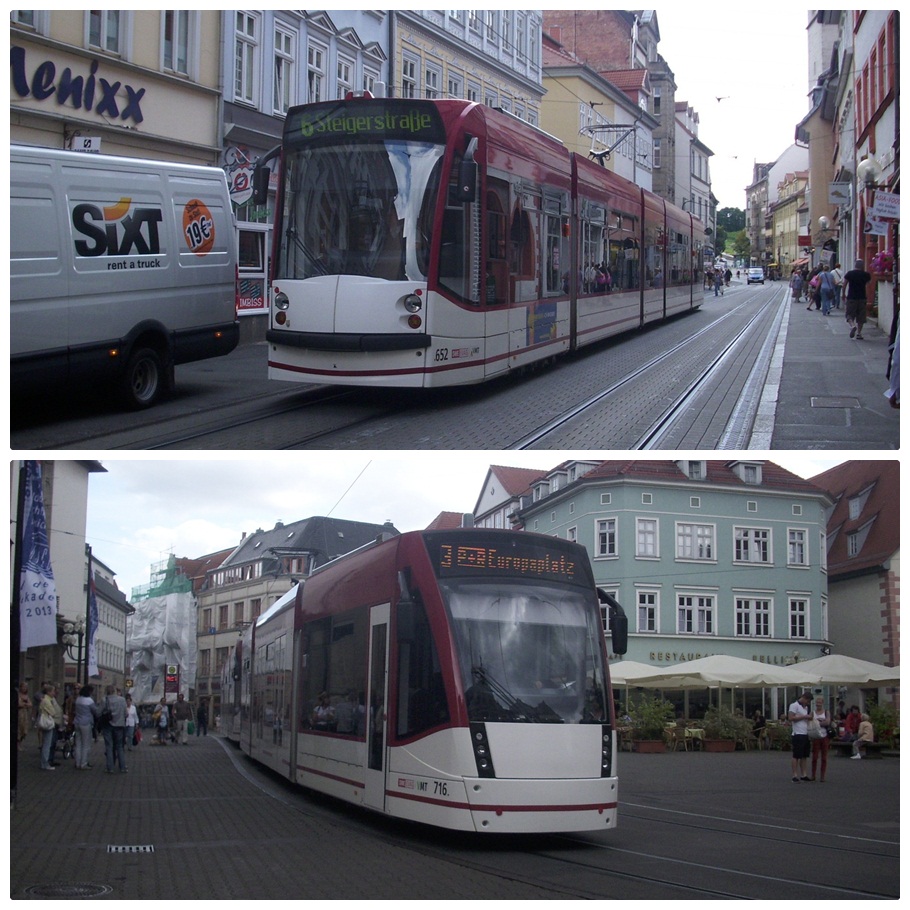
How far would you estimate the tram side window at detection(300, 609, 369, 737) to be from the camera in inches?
416

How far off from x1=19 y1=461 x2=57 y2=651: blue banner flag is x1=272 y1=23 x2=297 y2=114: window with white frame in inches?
253

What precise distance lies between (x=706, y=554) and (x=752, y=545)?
1.10m

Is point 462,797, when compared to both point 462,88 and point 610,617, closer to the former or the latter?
point 610,617

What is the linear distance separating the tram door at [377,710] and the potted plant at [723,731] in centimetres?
1693

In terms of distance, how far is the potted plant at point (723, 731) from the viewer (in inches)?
1004

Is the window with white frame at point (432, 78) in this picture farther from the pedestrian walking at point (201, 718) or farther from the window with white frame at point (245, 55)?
the pedestrian walking at point (201, 718)

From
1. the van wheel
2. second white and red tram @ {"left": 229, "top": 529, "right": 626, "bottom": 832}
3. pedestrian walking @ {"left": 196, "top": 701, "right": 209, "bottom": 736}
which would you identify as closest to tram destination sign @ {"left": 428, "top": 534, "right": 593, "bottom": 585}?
second white and red tram @ {"left": 229, "top": 529, "right": 626, "bottom": 832}

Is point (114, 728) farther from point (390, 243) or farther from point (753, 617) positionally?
point (753, 617)

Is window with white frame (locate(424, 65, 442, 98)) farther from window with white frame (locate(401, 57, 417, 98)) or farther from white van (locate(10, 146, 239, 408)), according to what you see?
white van (locate(10, 146, 239, 408))

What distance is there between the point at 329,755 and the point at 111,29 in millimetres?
10058

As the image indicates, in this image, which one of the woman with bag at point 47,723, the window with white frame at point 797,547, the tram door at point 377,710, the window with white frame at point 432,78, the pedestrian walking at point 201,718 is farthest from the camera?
the pedestrian walking at point 201,718

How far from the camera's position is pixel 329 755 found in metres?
11.5

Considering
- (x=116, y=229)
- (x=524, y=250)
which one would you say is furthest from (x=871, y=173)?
(x=116, y=229)

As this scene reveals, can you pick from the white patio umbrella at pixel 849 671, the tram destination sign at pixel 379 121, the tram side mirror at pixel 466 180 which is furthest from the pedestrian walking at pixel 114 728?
the white patio umbrella at pixel 849 671
